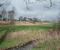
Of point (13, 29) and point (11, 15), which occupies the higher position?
point (11, 15)

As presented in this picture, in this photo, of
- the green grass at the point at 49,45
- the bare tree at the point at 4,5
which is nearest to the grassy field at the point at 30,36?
the green grass at the point at 49,45

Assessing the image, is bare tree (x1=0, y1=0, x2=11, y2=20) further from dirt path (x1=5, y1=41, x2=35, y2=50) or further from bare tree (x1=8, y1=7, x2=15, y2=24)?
dirt path (x1=5, y1=41, x2=35, y2=50)

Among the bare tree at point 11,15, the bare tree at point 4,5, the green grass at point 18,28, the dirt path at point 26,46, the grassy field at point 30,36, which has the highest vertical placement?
the bare tree at point 4,5

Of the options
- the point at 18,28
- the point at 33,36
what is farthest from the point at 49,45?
the point at 18,28

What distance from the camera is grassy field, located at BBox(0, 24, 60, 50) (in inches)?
64.4

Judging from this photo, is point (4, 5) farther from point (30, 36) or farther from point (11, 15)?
point (30, 36)

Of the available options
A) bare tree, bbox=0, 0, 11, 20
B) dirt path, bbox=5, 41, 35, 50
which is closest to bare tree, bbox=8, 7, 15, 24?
bare tree, bbox=0, 0, 11, 20

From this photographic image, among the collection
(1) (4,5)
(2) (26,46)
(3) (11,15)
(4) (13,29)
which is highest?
(1) (4,5)

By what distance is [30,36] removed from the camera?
167 centimetres

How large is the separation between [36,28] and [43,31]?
0.08 meters

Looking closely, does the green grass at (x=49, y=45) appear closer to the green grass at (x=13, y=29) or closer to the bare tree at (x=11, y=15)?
the green grass at (x=13, y=29)

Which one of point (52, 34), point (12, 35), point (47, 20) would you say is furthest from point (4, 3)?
point (52, 34)

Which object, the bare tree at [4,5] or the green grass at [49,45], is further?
the bare tree at [4,5]

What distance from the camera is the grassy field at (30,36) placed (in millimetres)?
1637
